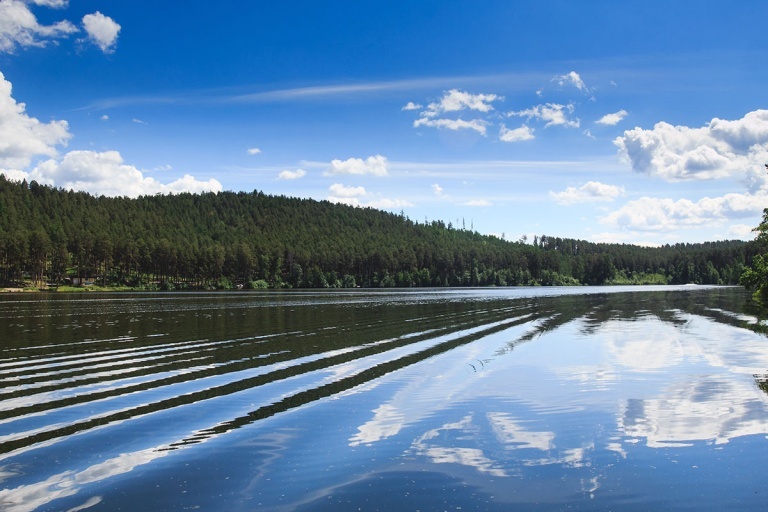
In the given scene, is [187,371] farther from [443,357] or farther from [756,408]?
[756,408]

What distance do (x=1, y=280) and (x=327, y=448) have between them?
184138 mm

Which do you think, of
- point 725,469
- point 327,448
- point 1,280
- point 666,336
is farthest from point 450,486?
point 1,280

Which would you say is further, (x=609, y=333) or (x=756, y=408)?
(x=609, y=333)

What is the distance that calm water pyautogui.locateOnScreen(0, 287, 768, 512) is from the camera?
10.4 meters

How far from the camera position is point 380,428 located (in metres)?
14.7

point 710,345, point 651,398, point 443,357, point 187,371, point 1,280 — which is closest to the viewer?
point 651,398

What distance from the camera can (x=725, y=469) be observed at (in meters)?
11.7

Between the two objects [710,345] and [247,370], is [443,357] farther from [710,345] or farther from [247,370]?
[710,345]

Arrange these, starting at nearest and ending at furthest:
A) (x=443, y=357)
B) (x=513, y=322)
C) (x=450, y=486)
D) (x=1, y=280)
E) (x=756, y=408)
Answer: (x=450, y=486), (x=756, y=408), (x=443, y=357), (x=513, y=322), (x=1, y=280)

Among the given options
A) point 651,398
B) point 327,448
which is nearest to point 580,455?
point 327,448

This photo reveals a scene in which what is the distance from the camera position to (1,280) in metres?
164

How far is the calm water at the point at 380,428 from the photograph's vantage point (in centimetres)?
1038

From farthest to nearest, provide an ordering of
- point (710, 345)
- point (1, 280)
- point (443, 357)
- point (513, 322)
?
1. point (1, 280)
2. point (513, 322)
3. point (710, 345)
4. point (443, 357)

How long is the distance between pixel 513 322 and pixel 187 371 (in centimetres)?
3226
